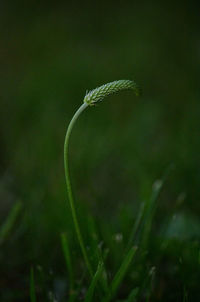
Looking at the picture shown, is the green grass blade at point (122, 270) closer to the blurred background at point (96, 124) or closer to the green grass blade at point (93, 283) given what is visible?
the green grass blade at point (93, 283)

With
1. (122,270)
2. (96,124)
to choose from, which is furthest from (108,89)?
(96,124)

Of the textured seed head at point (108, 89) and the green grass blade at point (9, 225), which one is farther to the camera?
the green grass blade at point (9, 225)

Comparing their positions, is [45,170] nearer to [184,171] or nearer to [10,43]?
[184,171]

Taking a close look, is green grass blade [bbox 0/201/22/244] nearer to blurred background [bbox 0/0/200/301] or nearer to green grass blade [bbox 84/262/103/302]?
Result: blurred background [bbox 0/0/200/301]

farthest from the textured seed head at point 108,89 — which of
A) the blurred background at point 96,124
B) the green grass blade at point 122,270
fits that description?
the blurred background at point 96,124

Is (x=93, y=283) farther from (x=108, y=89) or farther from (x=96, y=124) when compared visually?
(x=96, y=124)

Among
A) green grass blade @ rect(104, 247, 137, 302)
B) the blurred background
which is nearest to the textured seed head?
green grass blade @ rect(104, 247, 137, 302)
